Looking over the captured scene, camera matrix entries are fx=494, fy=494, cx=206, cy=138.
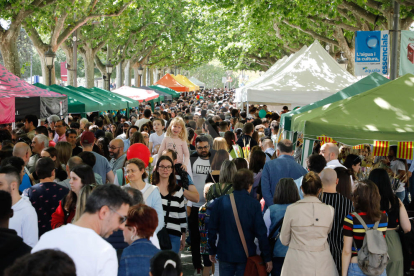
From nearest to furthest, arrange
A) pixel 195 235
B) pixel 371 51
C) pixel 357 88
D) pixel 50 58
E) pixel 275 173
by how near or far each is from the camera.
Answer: pixel 275 173 → pixel 195 235 → pixel 357 88 → pixel 371 51 → pixel 50 58

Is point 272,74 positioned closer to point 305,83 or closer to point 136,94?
point 305,83

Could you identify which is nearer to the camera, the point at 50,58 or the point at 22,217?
the point at 22,217

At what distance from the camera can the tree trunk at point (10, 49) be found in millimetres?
15531

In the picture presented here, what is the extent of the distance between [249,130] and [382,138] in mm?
3943

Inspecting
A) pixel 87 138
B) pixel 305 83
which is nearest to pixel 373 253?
pixel 87 138

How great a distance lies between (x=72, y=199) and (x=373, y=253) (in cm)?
280

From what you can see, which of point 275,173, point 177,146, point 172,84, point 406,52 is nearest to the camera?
point 275,173

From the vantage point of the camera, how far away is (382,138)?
6.29 m

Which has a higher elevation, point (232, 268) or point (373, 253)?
point (373, 253)

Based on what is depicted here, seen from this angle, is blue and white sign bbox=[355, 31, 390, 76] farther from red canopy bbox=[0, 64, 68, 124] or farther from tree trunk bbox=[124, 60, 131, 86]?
tree trunk bbox=[124, 60, 131, 86]

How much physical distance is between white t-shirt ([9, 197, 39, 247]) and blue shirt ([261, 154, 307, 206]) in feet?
10.2

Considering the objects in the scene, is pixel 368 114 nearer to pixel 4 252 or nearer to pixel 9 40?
pixel 4 252

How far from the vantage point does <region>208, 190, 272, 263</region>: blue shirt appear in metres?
4.91

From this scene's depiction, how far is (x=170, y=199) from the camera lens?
555 cm
